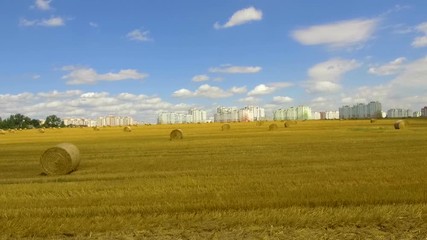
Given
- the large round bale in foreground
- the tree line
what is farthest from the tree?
the large round bale in foreground

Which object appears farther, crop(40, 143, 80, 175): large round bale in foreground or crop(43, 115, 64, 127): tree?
crop(43, 115, 64, 127): tree

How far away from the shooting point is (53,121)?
575 ft

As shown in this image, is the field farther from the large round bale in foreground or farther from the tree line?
the tree line

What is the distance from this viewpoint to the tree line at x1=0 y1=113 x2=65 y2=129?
531 feet

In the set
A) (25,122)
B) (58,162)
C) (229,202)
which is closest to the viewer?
(229,202)

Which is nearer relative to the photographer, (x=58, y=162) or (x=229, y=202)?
(x=229, y=202)

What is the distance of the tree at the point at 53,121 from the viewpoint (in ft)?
565

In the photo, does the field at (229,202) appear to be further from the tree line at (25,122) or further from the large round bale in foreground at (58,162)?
the tree line at (25,122)

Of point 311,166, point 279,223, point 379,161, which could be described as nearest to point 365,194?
point 279,223

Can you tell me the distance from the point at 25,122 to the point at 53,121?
1080 centimetres

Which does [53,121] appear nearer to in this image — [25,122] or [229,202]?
[25,122]

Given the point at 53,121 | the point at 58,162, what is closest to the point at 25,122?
the point at 53,121

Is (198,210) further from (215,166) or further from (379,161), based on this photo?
(379,161)

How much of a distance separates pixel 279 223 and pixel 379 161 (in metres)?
12.6
